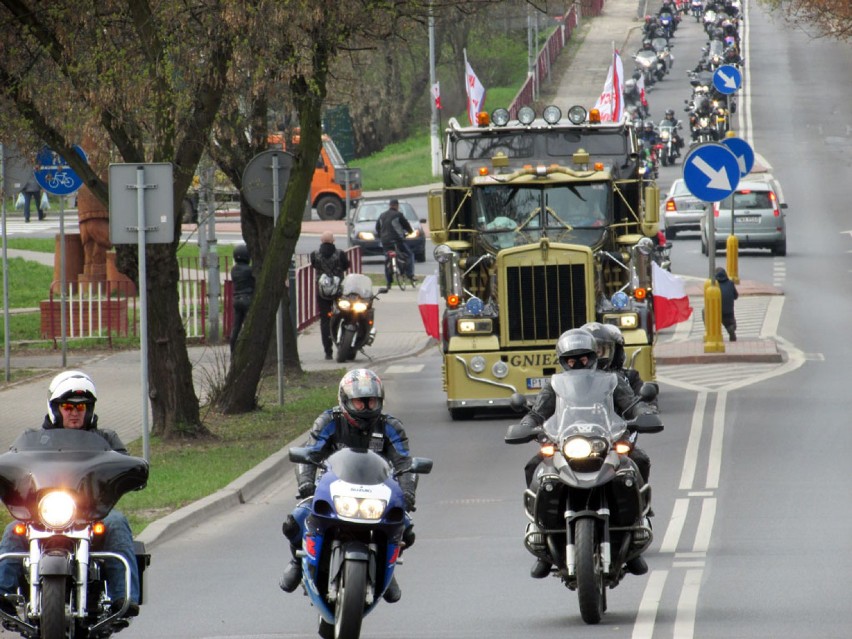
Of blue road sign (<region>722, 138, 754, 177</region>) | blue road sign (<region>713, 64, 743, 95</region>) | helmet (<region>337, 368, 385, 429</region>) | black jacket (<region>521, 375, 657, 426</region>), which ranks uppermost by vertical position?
blue road sign (<region>713, 64, 743, 95</region>)

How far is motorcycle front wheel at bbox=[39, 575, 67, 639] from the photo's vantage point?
8.05 metres

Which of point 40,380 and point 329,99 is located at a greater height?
point 329,99

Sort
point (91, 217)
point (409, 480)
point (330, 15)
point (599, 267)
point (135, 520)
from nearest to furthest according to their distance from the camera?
point (409, 480), point (135, 520), point (330, 15), point (599, 267), point (91, 217)

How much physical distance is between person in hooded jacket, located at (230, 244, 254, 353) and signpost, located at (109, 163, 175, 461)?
32.4ft

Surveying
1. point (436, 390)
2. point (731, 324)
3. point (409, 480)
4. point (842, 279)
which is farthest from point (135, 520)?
point (842, 279)

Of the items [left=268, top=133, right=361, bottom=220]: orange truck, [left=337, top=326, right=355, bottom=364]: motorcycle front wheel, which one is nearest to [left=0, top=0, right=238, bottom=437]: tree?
[left=337, top=326, right=355, bottom=364]: motorcycle front wheel

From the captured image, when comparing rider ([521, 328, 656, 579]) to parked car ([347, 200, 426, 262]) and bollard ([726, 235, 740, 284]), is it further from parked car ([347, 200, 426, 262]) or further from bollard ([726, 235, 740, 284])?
parked car ([347, 200, 426, 262])

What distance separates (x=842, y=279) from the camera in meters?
37.1

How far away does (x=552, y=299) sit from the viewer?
20.4m

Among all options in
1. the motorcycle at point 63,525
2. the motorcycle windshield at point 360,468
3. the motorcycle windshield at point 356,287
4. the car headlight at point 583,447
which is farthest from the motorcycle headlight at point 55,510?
the motorcycle windshield at point 356,287

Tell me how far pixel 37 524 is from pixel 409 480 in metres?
2.17

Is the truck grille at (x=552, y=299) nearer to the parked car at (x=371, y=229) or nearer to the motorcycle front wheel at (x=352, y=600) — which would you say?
the motorcycle front wheel at (x=352, y=600)

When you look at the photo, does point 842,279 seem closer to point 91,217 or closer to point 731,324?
point 731,324

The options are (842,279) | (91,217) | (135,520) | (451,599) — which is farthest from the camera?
(842,279)
